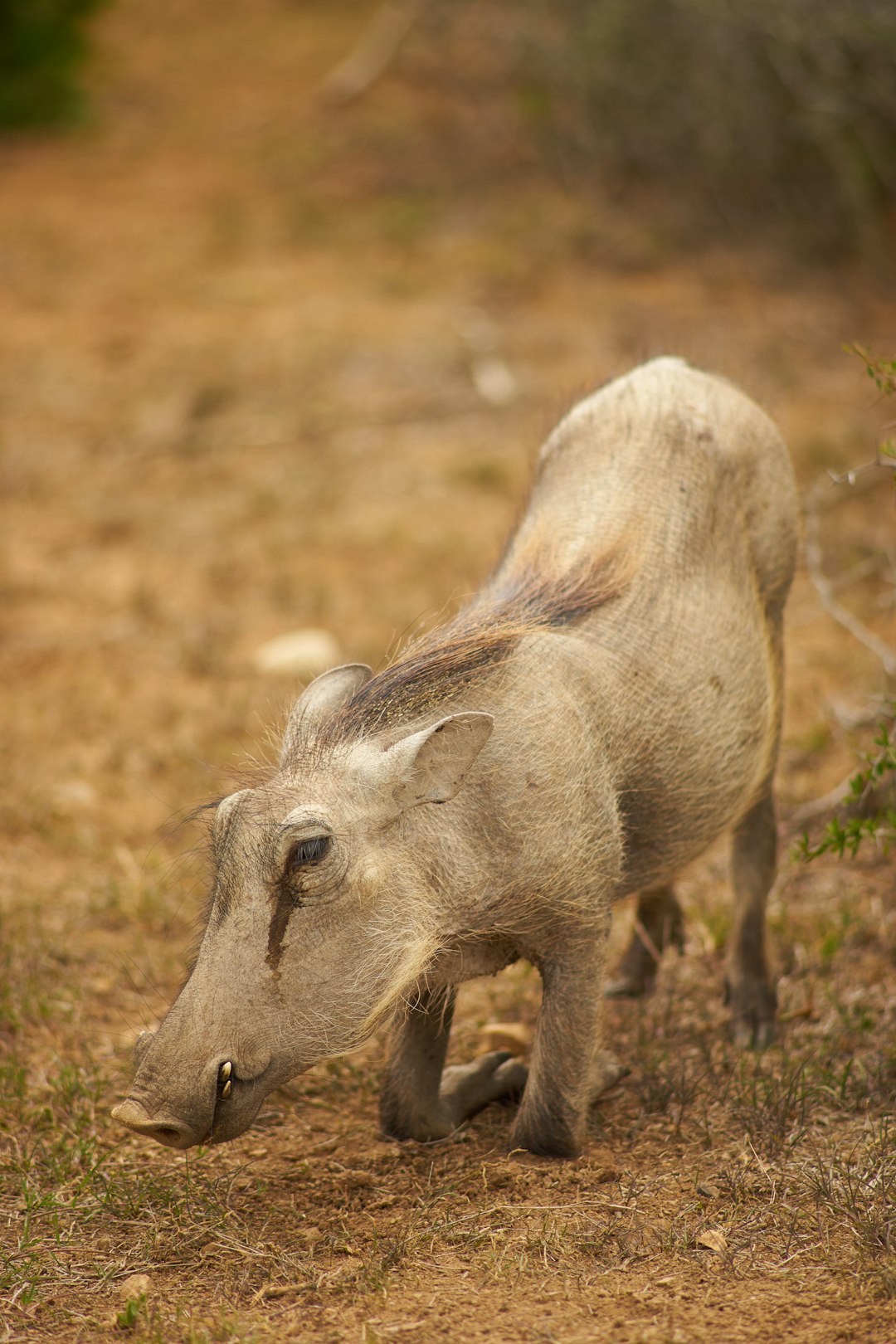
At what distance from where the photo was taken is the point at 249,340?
30.8ft

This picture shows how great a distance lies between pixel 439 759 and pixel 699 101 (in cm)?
912

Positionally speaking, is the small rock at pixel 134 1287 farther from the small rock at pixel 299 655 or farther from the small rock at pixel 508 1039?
the small rock at pixel 299 655

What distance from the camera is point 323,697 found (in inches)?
113

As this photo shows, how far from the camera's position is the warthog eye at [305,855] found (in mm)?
2479

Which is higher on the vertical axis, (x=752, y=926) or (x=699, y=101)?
(x=699, y=101)

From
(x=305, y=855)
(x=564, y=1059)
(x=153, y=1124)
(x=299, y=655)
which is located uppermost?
(x=305, y=855)

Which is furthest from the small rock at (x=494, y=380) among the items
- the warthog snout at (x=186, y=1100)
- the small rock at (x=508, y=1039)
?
the warthog snout at (x=186, y=1100)

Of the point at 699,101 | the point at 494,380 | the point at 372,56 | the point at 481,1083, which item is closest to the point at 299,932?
the point at 481,1083

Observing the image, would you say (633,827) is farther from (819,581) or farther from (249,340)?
(249,340)

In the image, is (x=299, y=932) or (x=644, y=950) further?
(x=644, y=950)

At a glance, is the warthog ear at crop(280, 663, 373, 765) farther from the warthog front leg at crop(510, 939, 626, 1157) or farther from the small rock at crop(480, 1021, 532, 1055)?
the small rock at crop(480, 1021, 532, 1055)

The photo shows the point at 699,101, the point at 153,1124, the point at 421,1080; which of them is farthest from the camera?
the point at 699,101

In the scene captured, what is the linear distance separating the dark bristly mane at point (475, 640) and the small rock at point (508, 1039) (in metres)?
0.97

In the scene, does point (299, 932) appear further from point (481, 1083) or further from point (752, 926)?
point (752, 926)
